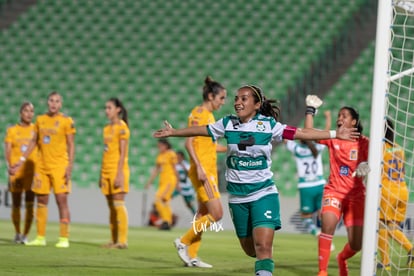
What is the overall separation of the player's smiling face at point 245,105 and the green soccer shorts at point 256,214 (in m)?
0.71

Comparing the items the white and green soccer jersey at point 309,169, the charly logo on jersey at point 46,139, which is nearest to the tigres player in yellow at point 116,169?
the charly logo on jersey at point 46,139

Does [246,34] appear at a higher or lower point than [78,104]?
higher

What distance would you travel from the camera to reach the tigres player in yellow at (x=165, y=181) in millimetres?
19172

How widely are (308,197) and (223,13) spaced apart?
32.0ft

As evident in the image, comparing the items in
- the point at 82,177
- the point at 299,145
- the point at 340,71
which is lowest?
the point at 82,177

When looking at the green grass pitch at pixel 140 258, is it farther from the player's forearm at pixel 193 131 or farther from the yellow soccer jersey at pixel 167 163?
the yellow soccer jersey at pixel 167 163

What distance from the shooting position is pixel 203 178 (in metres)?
10.3

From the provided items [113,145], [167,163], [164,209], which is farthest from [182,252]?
[167,163]

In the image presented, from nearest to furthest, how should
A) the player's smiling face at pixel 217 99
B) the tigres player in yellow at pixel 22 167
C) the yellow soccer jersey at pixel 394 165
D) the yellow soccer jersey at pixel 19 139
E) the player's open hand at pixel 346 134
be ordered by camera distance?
the player's open hand at pixel 346 134
the yellow soccer jersey at pixel 394 165
the player's smiling face at pixel 217 99
the tigres player in yellow at pixel 22 167
the yellow soccer jersey at pixel 19 139

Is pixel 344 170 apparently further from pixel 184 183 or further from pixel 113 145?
pixel 184 183

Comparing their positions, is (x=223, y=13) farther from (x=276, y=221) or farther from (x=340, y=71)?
(x=276, y=221)

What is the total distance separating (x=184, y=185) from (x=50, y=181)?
25.5 ft

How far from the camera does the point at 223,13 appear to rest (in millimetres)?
24625

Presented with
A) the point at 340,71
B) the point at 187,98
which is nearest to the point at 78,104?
the point at 187,98
